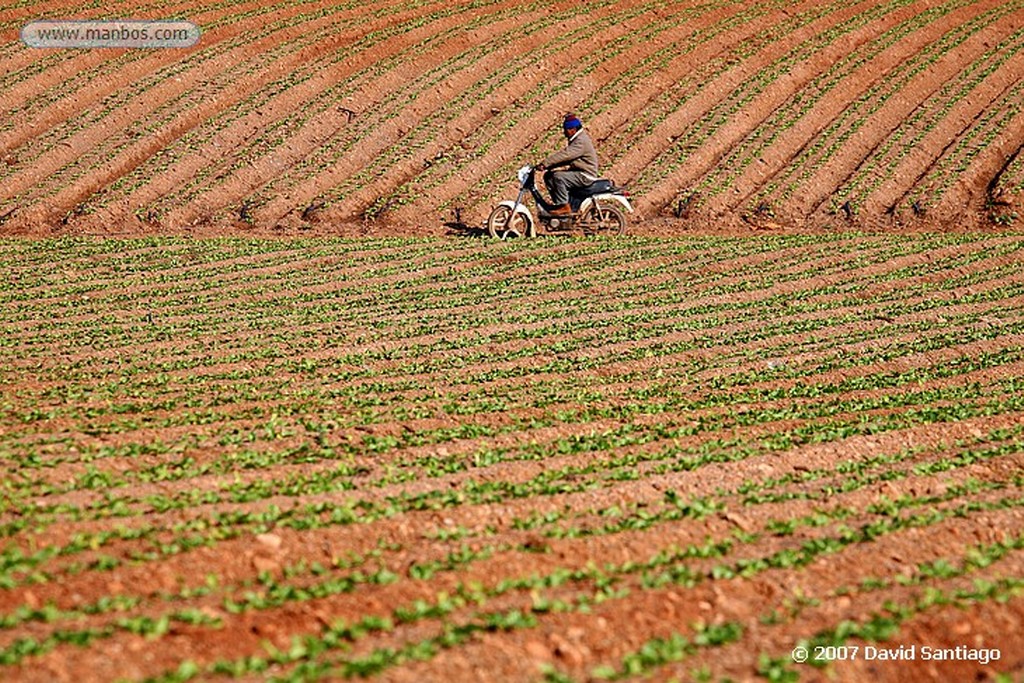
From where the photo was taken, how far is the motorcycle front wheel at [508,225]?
21953 mm

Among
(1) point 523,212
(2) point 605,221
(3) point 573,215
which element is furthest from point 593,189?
(1) point 523,212

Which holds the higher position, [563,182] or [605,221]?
[563,182]

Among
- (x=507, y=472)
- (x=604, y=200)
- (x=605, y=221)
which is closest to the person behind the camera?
(x=507, y=472)

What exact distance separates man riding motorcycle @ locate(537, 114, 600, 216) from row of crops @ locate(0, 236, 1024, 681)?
2448 millimetres

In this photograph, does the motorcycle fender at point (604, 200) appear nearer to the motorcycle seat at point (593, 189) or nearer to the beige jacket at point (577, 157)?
the motorcycle seat at point (593, 189)

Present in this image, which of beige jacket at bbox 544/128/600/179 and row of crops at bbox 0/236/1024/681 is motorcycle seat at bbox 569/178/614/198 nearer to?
beige jacket at bbox 544/128/600/179

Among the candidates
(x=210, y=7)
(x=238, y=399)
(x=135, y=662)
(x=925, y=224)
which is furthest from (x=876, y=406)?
(x=210, y=7)

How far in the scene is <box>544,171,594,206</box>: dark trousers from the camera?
2153 cm

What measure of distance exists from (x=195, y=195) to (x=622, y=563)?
19.0 meters

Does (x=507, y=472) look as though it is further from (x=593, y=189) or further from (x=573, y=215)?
(x=593, y=189)

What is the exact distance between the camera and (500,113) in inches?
1195

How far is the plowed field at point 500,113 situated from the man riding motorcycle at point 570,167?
302 cm

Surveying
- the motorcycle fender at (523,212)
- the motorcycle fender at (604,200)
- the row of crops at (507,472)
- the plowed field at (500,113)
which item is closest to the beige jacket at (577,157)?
the motorcycle fender at (604,200)

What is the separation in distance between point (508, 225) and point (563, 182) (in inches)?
53.2
